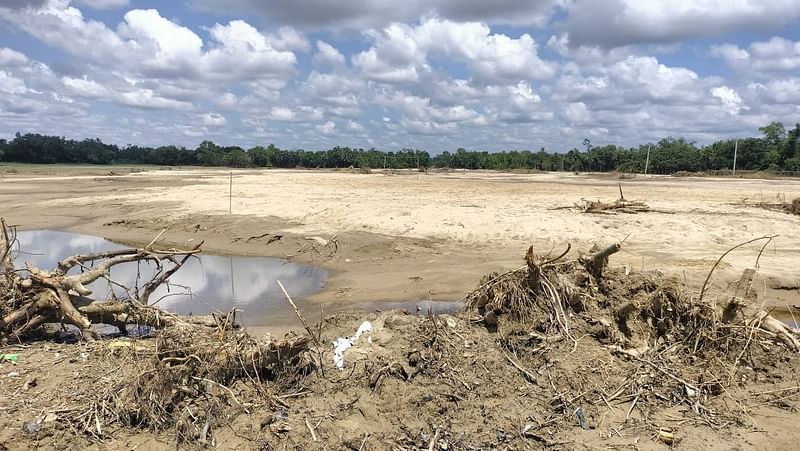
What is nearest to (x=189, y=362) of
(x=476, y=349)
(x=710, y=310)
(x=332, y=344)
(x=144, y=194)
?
(x=332, y=344)

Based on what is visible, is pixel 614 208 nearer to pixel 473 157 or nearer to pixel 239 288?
pixel 239 288

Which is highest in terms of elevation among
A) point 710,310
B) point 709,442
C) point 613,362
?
point 710,310

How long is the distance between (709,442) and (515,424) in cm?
168

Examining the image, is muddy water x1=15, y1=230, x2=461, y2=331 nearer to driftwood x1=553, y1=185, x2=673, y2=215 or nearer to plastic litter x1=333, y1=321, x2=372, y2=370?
plastic litter x1=333, y1=321, x2=372, y2=370

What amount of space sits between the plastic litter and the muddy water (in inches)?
46.4

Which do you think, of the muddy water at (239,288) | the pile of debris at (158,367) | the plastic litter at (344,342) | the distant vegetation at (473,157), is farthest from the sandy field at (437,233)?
the distant vegetation at (473,157)

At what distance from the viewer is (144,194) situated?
89.0ft

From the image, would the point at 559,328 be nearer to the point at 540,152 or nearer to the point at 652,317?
the point at 652,317

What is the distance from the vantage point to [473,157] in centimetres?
8788

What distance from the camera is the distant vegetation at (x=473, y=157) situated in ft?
203

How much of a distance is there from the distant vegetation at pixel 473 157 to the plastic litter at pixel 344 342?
62.8 meters

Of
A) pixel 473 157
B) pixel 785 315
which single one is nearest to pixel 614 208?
pixel 785 315

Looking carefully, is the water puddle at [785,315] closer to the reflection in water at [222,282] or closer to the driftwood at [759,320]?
the driftwood at [759,320]

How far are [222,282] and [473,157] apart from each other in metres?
79.0
